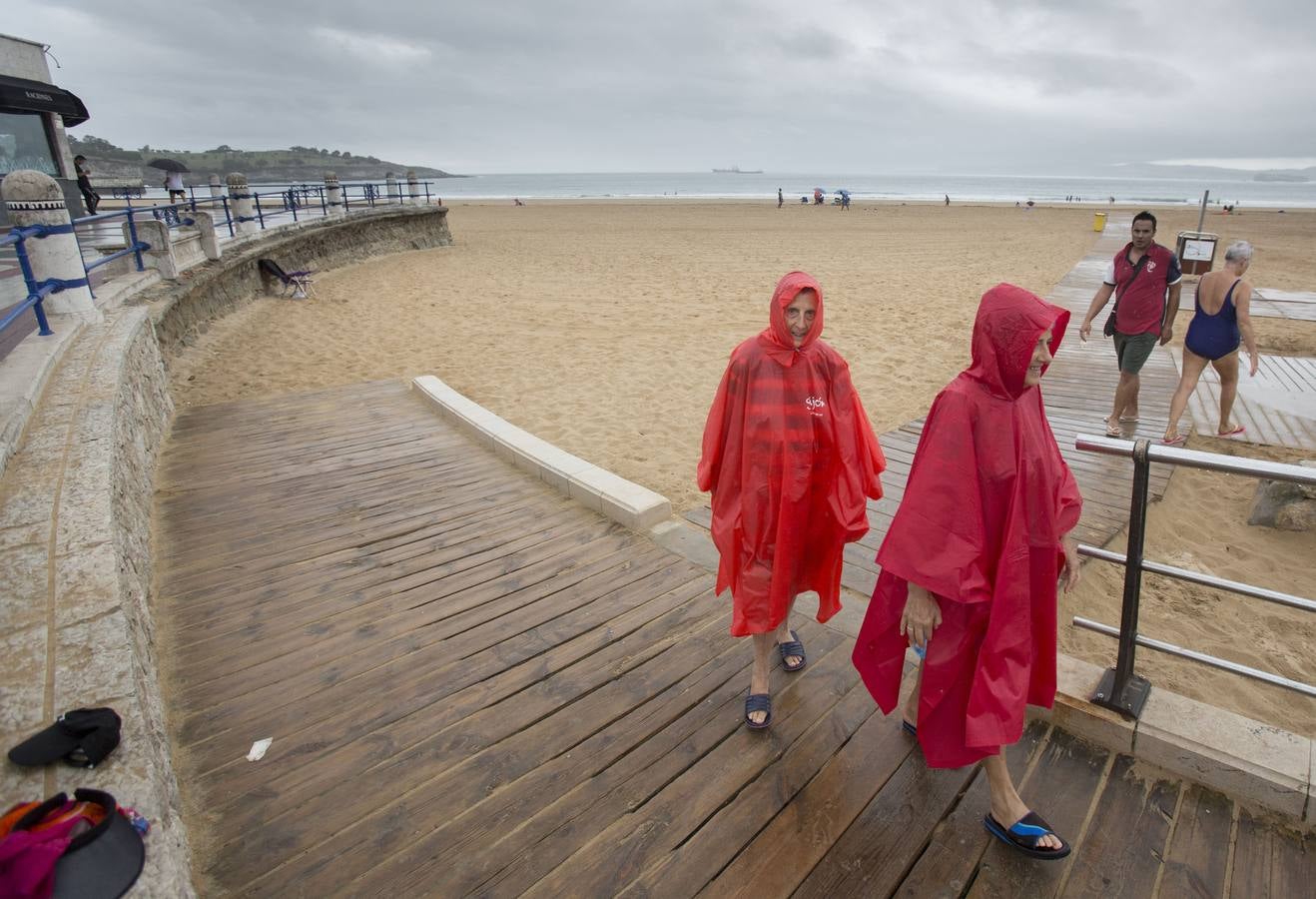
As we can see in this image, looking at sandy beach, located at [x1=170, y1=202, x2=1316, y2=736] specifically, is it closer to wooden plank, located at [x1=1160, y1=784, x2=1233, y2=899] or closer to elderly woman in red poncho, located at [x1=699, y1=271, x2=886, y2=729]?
wooden plank, located at [x1=1160, y1=784, x2=1233, y2=899]

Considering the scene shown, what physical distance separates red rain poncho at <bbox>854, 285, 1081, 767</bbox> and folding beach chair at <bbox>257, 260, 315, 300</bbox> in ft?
47.1

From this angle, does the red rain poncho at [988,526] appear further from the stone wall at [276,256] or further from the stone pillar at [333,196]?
the stone pillar at [333,196]

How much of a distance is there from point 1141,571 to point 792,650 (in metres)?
1.36

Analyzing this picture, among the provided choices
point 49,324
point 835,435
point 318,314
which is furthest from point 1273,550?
point 318,314

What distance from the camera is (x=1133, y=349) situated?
5.97m

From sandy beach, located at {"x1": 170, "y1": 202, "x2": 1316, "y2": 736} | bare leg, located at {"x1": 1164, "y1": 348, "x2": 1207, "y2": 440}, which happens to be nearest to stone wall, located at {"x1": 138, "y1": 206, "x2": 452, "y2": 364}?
sandy beach, located at {"x1": 170, "y1": 202, "x2": 1316, "y2": 736}

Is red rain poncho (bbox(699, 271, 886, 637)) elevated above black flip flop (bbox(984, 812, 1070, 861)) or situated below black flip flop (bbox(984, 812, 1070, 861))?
above

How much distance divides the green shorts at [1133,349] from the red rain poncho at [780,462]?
183 inches

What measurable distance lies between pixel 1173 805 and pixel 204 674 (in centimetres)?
376

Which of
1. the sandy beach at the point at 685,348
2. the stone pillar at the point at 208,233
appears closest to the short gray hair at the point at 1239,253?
the sandy beach at the point at 685,348

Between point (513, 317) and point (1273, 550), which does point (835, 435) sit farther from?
A: point (513, 317)

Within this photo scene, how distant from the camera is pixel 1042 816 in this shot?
228 cm

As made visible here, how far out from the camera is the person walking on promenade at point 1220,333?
18.5 feet

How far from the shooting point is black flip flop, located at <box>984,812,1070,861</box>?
2.10 m
